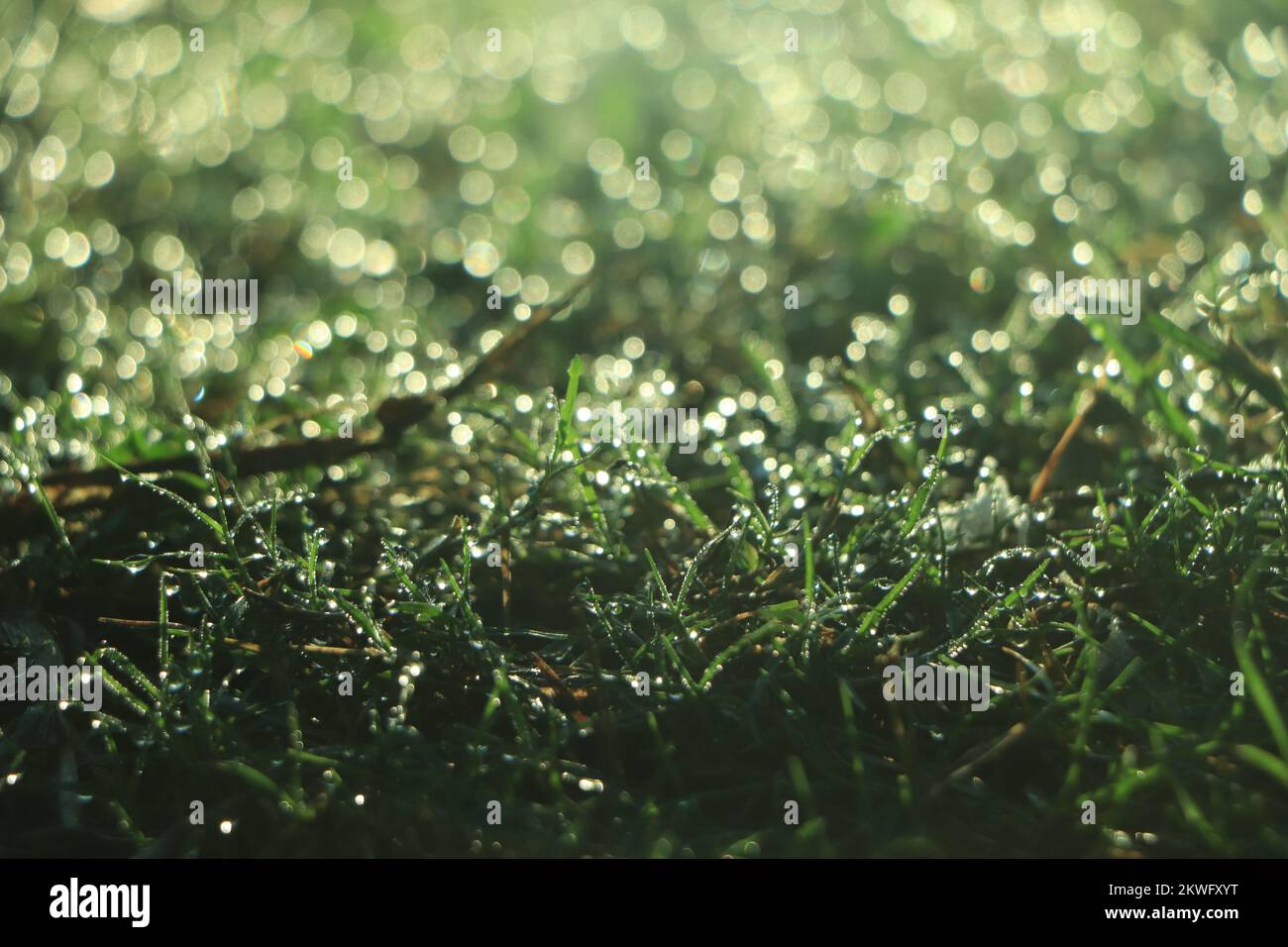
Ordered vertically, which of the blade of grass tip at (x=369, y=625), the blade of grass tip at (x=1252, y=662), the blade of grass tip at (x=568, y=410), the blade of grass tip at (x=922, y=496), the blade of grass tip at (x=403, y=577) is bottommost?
the blade of grass tip at (x=1252, y=662)

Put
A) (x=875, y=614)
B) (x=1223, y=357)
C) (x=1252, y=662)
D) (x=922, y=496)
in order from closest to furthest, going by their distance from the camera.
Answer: (x=1252, y=662) < (x=875, y=614) < (x=922, y=496) < (x=1223, y=357)

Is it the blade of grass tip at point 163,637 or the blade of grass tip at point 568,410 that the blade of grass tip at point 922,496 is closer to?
the blade of grass tip at point 568,410

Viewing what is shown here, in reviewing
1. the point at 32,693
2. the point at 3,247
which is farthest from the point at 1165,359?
the point at 3,247

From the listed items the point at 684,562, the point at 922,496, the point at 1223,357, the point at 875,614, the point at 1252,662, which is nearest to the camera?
the point at 1252,662

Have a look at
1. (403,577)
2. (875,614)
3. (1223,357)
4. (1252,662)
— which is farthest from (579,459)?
(1223,357)

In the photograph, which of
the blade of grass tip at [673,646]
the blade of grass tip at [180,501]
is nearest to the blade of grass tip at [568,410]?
the blade of grass tip at [673,646]

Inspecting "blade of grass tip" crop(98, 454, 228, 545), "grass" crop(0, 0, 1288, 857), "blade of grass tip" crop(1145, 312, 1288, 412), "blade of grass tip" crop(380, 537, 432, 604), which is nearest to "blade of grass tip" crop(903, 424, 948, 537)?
"grass" crop(0, 0, 1288, 857)

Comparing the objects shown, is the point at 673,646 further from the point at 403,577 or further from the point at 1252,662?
the point at 1252,662

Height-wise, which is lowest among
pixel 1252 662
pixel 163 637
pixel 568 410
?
pixel 1252 662
